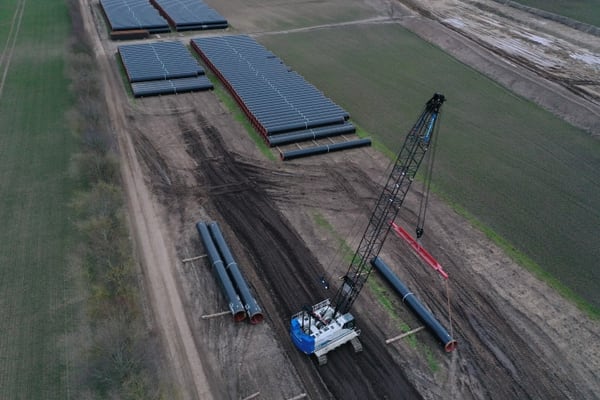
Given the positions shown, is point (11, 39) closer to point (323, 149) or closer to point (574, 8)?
point (323, 149)

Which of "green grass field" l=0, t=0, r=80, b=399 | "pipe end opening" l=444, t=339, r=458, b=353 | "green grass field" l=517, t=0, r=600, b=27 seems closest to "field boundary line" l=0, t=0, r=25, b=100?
"green grass field" l=0, t=0, r=80, b=399

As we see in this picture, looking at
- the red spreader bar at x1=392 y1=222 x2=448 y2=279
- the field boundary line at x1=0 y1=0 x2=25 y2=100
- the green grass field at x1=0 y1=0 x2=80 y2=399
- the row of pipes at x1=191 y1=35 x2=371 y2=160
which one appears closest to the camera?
the green grass field at x1=0 y1=0 x2=80 y2=399

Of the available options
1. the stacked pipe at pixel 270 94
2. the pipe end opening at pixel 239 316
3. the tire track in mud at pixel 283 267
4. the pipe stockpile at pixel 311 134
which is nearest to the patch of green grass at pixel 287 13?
the stacked pipe at pixel 270 94

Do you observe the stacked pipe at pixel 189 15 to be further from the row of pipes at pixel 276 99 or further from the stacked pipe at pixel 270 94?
the row of pipes at pixel 276 99

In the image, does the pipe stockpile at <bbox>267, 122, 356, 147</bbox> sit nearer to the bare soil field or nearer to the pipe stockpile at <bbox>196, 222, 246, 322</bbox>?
the bare soil field

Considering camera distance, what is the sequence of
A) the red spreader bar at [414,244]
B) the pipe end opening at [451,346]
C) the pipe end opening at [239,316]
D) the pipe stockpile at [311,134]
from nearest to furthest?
the pipe end opening at [451,346] → the pipe end opening at [239,316] → the red spreader bar at [414,244] → the pipe stockpile at [311,134]

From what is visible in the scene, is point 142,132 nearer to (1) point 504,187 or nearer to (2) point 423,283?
(2) point 423,283

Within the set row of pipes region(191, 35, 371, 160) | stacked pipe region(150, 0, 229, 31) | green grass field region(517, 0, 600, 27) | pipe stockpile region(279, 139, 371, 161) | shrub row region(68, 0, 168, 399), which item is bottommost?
shrub row region(68, 0, 168, 399)
